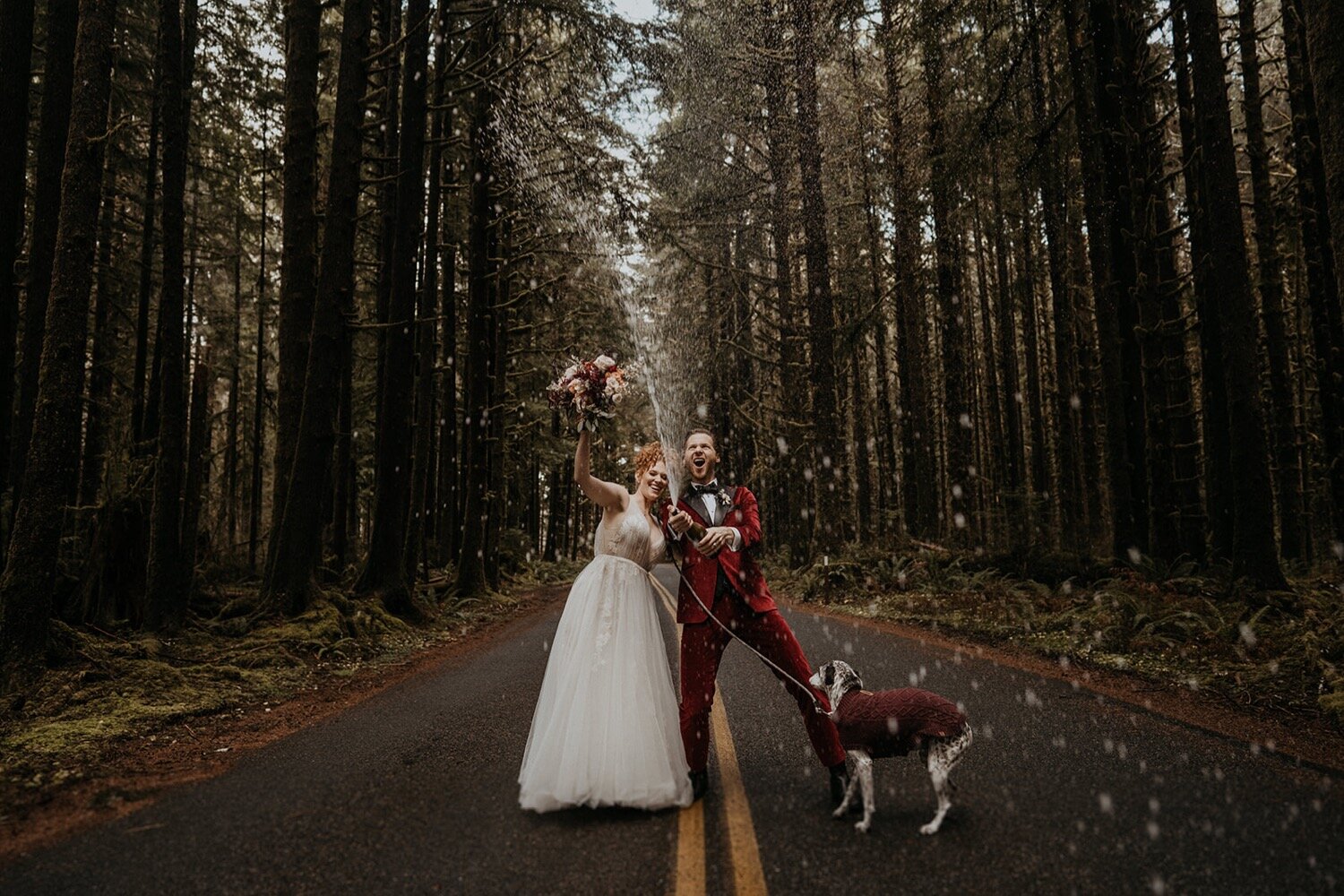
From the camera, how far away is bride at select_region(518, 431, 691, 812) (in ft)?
13.4

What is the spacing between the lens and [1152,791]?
13.5 ft

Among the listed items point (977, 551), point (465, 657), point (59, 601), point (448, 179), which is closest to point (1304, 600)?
point (977, 551)

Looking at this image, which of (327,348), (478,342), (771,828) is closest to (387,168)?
(478,342)

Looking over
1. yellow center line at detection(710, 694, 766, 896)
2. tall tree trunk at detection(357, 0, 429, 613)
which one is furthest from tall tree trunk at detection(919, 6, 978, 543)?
yellow center line at detection(710, 694, 766, 896)

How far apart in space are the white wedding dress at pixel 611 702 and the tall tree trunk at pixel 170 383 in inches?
320

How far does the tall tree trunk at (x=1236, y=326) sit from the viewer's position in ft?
28.3

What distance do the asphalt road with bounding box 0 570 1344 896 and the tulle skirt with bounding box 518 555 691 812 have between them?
17 centimetres

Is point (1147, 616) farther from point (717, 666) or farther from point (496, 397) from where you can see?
point (496, 397)

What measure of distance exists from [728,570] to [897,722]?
4.32 ft

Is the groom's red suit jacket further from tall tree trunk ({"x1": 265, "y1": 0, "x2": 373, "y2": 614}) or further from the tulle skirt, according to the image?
tall tree trunk ({"x1": 265, "y1": 0, "x2": 373, "y2": 614})

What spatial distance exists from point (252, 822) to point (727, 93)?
62.2 ft

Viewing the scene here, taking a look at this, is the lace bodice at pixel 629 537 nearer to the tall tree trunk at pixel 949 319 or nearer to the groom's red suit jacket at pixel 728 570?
the groom's red suit jacket at pixel 728 570

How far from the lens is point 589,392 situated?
15.3ft

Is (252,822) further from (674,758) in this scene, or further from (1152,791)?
(1152,791)
